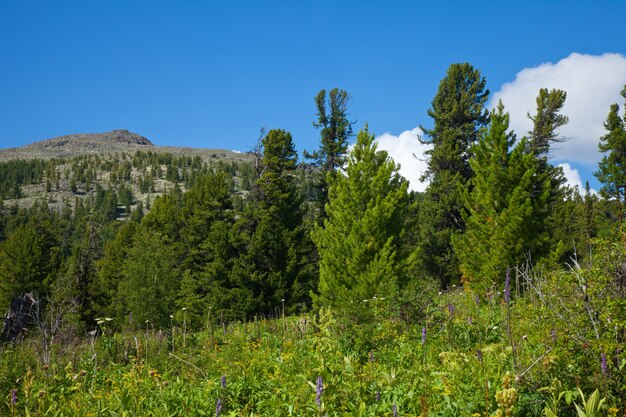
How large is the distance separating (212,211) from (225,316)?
939 centimetres

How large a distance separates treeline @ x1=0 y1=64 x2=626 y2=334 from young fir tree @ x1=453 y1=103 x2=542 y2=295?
0.05 metres

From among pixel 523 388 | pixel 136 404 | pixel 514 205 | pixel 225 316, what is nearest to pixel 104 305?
pixel 225 316

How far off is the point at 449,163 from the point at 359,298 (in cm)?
1701

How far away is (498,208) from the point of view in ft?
54.3

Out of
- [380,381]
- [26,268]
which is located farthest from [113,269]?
[380,381]

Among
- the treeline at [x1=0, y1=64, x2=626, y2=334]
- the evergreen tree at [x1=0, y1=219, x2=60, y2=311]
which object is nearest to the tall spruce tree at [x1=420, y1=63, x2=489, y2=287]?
the treeline at [x1=0, y1=64, x2=626, y2=334]

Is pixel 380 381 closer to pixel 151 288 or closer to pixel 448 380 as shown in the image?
pixel 448 380

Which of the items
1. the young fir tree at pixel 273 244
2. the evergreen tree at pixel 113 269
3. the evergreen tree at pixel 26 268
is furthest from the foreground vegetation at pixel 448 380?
the evergreen tree at pixel 26 268

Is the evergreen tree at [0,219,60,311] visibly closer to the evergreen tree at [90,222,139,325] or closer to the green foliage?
the evergreen tree at [90,222,139,325]

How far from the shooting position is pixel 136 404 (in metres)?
4.61

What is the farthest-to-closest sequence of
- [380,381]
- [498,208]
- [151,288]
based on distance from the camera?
[151,288] → [498,208] → [380,381]

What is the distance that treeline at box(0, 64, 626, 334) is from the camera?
16000mm

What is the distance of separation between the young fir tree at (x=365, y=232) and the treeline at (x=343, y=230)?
1.9 inches

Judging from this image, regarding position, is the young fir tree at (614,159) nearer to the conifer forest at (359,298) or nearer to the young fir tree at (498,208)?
the conifer forest at (359,298)
